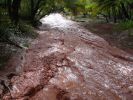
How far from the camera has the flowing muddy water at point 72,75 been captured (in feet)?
26.4

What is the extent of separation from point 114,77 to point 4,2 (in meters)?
9.46

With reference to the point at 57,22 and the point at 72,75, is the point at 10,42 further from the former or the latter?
the point at 57,22

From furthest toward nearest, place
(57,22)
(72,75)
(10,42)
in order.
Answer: (57,22)
(10,42)
(72,75)

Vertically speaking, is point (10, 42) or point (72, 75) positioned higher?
point (10, 42)

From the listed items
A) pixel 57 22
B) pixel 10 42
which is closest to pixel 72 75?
pixel 10 42

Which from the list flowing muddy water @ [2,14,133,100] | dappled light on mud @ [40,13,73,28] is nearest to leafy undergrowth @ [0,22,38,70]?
flowing muddy water @ [2,14,133,100]

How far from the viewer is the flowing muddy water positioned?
805cm

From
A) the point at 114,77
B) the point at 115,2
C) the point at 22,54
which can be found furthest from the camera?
the point at 115,2

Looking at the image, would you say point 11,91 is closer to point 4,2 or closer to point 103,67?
point 103,67

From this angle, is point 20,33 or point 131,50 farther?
point 20,33

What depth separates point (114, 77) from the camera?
378 inches

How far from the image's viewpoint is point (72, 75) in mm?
9555

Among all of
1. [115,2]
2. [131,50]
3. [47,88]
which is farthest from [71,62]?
[115,2]

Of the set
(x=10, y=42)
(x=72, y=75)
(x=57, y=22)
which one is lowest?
(x=57, y=22)
